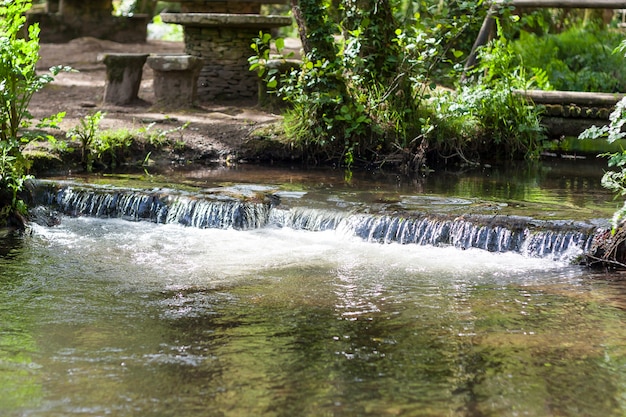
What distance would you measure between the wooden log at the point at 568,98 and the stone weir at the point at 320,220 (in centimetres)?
372

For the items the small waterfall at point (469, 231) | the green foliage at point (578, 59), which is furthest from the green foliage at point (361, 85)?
the green foliage at point (578, 59)

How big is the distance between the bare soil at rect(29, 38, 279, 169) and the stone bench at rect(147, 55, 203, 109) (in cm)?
17

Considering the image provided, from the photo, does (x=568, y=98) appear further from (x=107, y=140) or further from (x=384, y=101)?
(x=107, y=140)

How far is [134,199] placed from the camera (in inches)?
345

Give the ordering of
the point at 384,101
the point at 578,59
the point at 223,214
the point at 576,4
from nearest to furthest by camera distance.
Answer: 1. the point at 223,214
2. the point at 384,101
3. the point at 576,4
4. the point at 578,59

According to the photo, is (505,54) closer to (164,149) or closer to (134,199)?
(164,149)

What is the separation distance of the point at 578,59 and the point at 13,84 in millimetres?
8961

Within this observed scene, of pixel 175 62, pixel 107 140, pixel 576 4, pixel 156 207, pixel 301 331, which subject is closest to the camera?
pixel 301 331

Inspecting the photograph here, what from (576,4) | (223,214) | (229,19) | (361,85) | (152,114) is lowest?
(223,214)

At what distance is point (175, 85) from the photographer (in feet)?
40.8

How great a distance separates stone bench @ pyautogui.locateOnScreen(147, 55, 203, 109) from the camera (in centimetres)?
1227

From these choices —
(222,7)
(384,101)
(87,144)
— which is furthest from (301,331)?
(222,7)

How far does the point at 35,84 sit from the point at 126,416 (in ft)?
13.8

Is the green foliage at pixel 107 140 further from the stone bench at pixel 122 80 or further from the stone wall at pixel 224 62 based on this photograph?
the stone wall at pixel 224 62
